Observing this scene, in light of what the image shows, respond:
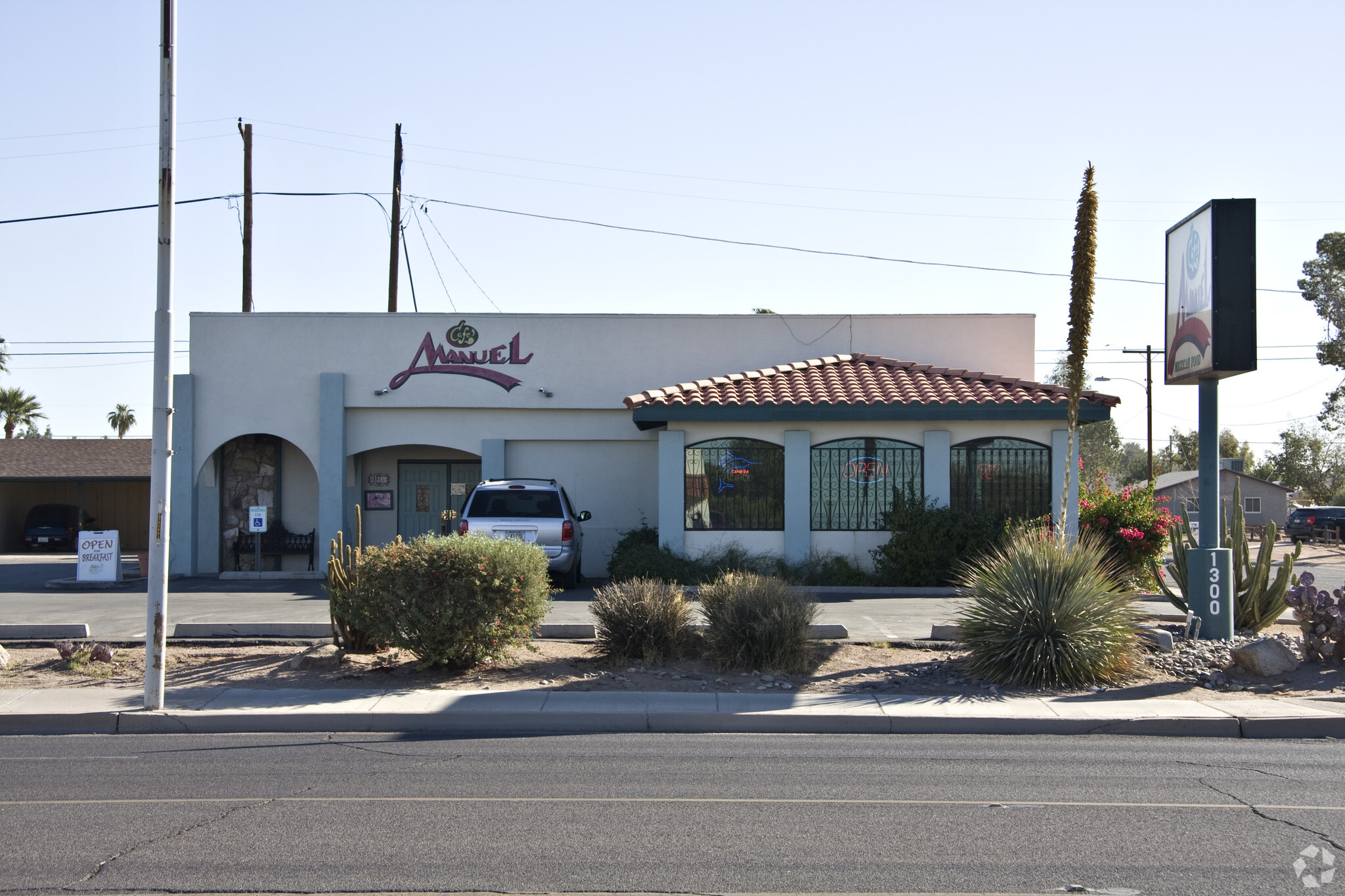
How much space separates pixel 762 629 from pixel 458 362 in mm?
12095

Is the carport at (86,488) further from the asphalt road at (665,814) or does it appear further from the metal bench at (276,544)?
the asphalt road at (665,814)

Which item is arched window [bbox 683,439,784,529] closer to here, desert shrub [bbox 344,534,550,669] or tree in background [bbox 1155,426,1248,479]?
desert shrub [bbox 344,534,550,669]

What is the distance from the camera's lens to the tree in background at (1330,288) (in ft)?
137

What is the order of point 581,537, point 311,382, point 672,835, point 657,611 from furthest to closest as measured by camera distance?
point 311,382 < point 581,537 < point 657,611 < point 672,835

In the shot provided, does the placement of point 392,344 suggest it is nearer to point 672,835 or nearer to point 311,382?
point 311,382

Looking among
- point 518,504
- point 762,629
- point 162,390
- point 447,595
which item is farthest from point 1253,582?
point 162,390

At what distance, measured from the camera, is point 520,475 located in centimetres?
2167

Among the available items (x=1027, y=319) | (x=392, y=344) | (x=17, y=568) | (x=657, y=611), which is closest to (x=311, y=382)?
(x=392, y=344)

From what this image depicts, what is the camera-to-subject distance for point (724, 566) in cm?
1831

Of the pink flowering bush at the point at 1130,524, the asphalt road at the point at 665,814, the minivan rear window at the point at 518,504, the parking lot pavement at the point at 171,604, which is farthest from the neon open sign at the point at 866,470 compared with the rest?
the asphalt road at the point at 665,814

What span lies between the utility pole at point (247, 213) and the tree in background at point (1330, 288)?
3914 cm

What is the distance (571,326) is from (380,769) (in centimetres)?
1464

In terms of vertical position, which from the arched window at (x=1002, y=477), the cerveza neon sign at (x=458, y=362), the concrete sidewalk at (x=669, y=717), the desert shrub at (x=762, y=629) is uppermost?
the cerveza neon sign at (x=458, y=362)

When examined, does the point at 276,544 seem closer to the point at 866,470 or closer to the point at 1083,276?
the point at 866,470
